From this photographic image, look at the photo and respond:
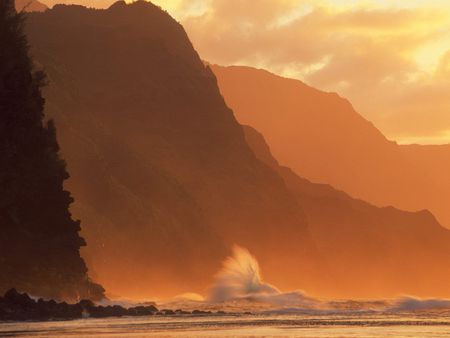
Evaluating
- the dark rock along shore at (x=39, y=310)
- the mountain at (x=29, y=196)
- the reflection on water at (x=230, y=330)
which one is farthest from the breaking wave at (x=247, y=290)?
the reflection on water at (x=230, y=330)

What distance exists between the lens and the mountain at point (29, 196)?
67812mm

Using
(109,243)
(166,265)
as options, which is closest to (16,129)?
(109,243)

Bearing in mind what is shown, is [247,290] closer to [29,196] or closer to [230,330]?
[29,196]

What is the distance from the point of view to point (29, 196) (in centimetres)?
7206

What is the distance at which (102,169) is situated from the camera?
152 meters

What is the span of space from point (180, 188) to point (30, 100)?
102805 mm

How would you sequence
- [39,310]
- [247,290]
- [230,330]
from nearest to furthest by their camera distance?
[230,330] → [39,310] → [247,290]

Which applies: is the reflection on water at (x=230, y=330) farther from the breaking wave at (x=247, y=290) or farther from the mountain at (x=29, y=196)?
the breaking wave at (x=247, y=290)

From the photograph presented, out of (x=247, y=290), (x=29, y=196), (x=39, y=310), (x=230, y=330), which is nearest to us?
(x=230, y=330)

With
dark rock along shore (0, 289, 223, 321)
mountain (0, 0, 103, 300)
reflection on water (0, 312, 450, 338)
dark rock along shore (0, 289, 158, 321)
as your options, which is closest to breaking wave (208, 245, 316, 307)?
mountain (0, 0, 103, 300)

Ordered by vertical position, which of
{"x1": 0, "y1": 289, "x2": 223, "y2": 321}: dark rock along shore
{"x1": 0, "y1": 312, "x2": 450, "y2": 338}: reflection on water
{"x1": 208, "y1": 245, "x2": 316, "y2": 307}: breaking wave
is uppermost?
{"x1": 208, "y1": 245, "x2": 316, "y2": 307}: breaking wave

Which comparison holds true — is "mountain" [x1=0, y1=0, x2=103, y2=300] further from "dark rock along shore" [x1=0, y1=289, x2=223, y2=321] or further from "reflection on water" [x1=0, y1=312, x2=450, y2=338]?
"reflection on water" [x1=0, y1=312, x2=450, y2=338]

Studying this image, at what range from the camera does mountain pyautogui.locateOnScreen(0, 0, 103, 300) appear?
67.8 m

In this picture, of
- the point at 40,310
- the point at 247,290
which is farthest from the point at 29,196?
the point at 247,290
